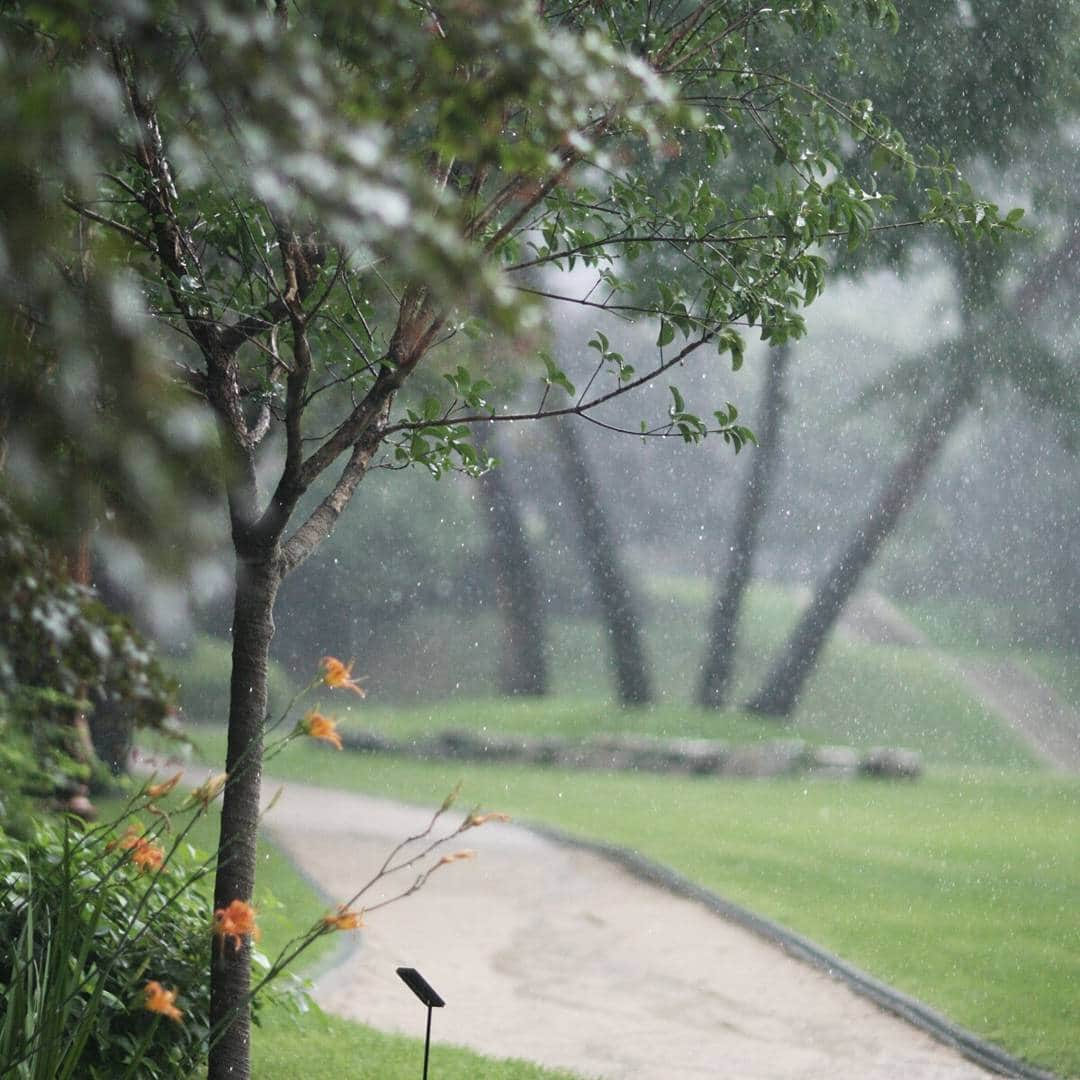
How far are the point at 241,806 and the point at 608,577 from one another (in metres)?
7.01

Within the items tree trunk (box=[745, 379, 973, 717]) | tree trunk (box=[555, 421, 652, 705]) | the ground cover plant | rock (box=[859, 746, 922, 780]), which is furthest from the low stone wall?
the ground cover plant

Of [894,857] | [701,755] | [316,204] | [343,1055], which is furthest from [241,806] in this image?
[701,755]

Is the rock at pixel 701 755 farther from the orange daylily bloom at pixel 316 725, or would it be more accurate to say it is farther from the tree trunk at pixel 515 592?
the orange daylily bloom at pixel 316 725

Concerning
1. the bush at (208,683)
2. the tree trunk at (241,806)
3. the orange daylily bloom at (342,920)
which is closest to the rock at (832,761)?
the bush at (208,683)

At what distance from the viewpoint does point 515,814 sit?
6602 mm

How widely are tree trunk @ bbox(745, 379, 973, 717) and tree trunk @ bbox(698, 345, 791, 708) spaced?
304 millimetres

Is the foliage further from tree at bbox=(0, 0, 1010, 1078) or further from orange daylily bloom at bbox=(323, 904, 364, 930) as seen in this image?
orange daylily bloom at bbox=(323, 904, 364, 930)

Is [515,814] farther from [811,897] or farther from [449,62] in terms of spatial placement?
[449,62]

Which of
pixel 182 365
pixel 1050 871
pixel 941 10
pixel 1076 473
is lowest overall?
pixel 182 365

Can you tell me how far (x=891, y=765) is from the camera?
7066 mm

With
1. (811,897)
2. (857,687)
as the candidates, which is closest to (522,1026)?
(811,897)

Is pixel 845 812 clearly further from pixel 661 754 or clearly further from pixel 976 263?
pixel 976 263

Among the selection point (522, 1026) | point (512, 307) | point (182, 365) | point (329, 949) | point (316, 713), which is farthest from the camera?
point (329, 949)

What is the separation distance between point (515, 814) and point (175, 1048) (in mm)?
5074
